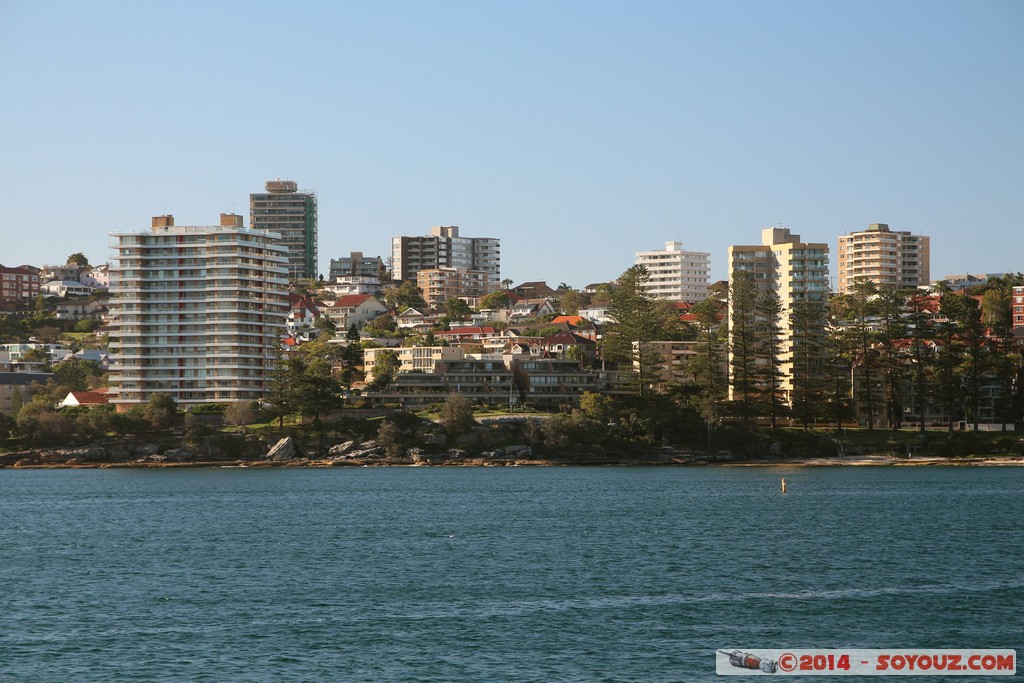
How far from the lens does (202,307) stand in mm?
154375

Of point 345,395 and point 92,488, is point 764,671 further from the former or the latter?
point 345,395

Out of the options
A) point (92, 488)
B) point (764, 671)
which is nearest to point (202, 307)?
point (92, 488)

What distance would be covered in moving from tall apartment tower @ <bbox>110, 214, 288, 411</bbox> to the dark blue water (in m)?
56.4

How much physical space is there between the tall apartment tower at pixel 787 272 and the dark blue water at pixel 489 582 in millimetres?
55497

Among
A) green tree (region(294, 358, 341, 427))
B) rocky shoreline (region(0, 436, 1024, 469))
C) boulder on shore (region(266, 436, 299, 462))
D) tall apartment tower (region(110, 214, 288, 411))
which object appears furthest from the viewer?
tall apartment tower (region(110, 214, 288, 411))

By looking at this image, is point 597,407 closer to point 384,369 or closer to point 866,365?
point 866,365

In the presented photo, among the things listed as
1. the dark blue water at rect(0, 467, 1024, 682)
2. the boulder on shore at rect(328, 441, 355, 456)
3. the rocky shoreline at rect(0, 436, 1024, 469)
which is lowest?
the rocky shoreline at rect(0, 436, 1024, 469)

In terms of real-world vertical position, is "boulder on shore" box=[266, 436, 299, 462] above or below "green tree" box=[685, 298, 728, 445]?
below

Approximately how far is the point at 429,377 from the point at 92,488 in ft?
160

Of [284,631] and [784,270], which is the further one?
[784,270]

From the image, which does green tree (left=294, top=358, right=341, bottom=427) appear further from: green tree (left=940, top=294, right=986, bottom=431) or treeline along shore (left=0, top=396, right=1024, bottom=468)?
green tree (left=940, top=294, right=986, bottom=431)

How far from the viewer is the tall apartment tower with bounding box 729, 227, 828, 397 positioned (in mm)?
151750

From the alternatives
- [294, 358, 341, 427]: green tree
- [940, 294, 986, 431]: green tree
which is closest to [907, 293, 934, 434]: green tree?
[940, 294, 986, 431]: green tree

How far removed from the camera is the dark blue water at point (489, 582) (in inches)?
1516
